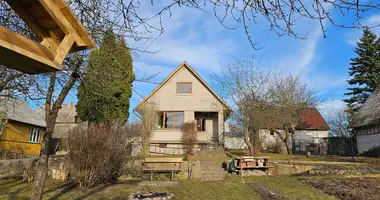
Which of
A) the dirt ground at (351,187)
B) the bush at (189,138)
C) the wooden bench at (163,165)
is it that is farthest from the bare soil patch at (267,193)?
the bush at (189,138)

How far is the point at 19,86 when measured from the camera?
25.5 feet

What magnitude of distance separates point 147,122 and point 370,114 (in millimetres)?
18784

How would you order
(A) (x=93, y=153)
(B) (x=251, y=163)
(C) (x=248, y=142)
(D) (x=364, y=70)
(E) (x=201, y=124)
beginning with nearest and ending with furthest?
(A) (x=93, y=153) → (B) (x=251, y=163) → (C) (x=248, y=142) → (E) (x=201, y=124) → (D) (x=364, y=70)

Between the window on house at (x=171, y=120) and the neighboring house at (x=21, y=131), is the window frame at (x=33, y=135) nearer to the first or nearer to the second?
the neighboring house at (x=21, y=131)

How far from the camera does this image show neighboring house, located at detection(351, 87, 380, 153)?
2194 centimetres

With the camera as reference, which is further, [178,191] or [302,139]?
[302,139]

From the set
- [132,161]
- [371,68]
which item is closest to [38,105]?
[132,161]

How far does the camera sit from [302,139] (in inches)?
1238

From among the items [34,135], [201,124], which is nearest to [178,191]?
[201,124]

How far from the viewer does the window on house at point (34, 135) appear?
993 inches

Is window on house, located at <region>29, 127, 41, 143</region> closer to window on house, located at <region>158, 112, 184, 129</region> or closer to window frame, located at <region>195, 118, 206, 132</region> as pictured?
window on house, located at <region>158, 112, 184, 129</region>

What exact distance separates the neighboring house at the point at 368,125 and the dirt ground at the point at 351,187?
13.4 metres

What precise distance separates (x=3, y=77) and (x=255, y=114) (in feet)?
50.2

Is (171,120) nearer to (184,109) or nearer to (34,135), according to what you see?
(184,109)
